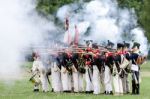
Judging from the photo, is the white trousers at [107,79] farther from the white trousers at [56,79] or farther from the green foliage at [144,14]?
the green foliage at [144,14]

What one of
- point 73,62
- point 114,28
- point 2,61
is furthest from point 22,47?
point 114,28

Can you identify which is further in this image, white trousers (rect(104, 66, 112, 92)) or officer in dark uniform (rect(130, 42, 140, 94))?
white trousers (rect(104, 66, 112, 92))

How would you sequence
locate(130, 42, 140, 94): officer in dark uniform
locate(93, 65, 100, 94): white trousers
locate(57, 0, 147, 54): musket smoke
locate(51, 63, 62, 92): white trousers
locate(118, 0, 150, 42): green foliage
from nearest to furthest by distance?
locate(130, 42, 140, 94): officer in dark uniform → locate(93, 65, 100, 94): white trousers → locate(51, 63, 62, 92): white trousers → locate(57, 0, 147, 54): musket smoke → locate(118, 0, 150, 42): green foliage

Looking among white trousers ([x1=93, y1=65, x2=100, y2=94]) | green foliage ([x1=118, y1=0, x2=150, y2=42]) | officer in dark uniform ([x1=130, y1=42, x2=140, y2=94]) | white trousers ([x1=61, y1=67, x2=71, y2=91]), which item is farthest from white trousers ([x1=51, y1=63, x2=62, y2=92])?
green foliage ([x1=118, y1=0, x2=150, y2=42])

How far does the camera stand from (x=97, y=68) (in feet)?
73.7

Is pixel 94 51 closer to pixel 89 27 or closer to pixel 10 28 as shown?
pixel 89 27

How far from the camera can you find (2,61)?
17.1 meters

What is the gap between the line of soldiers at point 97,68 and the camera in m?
22.2

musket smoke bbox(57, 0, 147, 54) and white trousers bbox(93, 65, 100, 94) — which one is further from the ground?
musket smoke bbox(57, 0, 147, 54)

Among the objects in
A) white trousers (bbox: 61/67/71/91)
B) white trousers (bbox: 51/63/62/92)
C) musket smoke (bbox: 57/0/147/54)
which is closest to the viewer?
white trousers (bbox: 61/67/71/91)

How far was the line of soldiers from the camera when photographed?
72.8ft

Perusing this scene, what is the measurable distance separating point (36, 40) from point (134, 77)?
4.26 m

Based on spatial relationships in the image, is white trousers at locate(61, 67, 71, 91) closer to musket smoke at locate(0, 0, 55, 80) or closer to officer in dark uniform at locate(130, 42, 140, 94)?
officer in dark uniform at locate(130, 42, 140, 94)

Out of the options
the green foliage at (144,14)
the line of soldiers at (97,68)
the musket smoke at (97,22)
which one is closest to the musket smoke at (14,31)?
the line of soldiers at (97,68)
